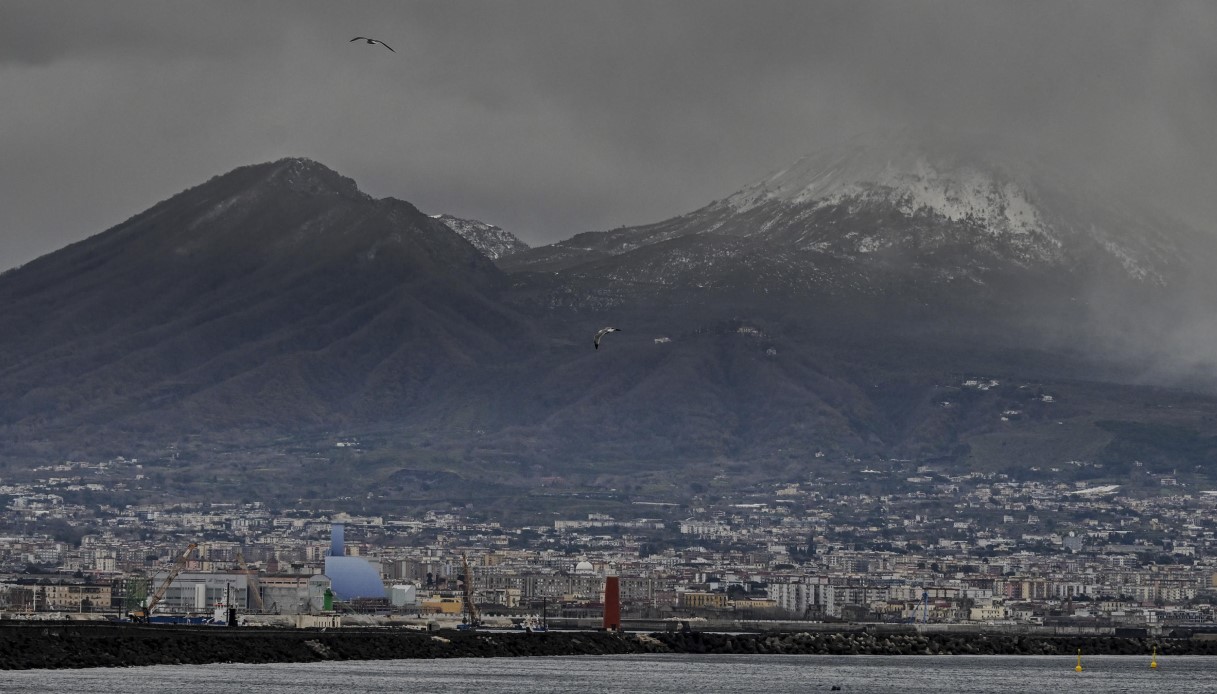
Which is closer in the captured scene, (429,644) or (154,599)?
(429,644)

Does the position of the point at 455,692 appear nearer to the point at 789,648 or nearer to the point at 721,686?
the point at 721,686

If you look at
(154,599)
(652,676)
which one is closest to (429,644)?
(652,676)

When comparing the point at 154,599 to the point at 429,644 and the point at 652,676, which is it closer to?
the point at 429,644

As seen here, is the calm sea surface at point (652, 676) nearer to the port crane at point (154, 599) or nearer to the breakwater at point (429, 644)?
the breakwater at point (429, 644)

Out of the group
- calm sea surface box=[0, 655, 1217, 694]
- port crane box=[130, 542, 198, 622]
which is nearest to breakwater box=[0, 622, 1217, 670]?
calm sea surface box=[0, 655, 1217, 694]

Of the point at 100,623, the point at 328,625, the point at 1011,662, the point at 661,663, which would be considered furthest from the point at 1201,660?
the point at 100,623

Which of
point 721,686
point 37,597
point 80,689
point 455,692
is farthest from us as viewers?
point 37,597
